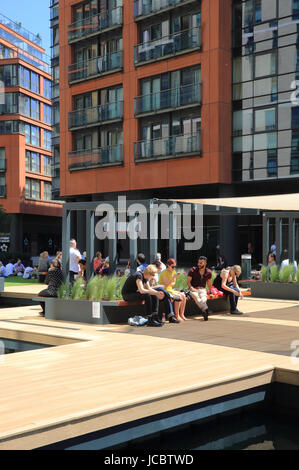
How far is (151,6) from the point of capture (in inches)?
1369

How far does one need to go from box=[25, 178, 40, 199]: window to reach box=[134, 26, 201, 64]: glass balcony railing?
81.9ft

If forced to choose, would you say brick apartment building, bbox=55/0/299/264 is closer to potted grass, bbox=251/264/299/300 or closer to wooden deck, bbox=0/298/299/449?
potted grass, bbox=251/264/299/300

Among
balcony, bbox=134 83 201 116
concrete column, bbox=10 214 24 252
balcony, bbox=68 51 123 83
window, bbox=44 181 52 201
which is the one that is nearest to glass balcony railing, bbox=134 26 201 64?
balcony, bbox=68 51 123 83

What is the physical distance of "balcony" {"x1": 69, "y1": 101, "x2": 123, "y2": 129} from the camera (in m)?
36.9

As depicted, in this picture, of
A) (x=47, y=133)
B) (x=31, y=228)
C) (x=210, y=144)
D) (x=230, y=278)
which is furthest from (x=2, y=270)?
(x=47, y=133)

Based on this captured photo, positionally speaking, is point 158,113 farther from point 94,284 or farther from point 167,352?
point 167,352

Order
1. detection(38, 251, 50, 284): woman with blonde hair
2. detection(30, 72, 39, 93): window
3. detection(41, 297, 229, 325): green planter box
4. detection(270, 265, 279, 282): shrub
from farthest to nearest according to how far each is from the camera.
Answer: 1. detection(30, 72, 39, 93): window
2. detection(38, 251, 50, 284): woman with blonde hair
3. detection(270, 265, 279, 282): shrub
4. detection(41, 297, 229, 325): green planter box

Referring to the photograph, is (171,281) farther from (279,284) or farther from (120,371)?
(279,284)

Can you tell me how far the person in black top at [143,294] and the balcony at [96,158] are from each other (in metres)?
25.3

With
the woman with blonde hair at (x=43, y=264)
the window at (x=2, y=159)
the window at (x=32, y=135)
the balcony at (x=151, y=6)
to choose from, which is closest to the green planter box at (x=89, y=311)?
the woman with blonde hair at (x=43, y=264)

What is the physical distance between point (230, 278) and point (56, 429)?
890 cm

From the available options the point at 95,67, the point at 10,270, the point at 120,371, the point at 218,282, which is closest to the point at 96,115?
the point at 95,67

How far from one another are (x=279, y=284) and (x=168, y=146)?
18.2 m

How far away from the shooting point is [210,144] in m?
31.7
